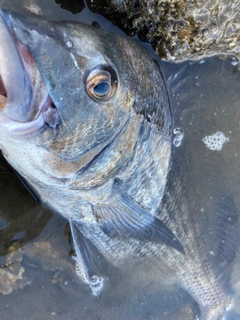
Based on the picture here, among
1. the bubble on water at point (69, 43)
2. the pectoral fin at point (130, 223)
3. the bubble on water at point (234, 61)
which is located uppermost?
the bubble on water at point (234, 61)

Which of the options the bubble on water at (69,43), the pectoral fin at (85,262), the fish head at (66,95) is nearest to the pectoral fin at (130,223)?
the pectoral fin at (85,262)

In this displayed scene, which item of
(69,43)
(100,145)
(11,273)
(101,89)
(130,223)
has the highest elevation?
(69,43)

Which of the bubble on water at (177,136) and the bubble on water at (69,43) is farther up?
the bubble on water at (69,43)

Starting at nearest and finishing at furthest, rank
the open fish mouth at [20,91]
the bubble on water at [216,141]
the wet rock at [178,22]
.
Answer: the open fish mouth at [20,91], the wet rock at [178,22], the bubble on water at [216,141]

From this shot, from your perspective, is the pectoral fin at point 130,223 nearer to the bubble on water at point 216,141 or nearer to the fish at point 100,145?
the fish at point 100,145

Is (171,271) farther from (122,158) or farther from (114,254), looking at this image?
(122,158)

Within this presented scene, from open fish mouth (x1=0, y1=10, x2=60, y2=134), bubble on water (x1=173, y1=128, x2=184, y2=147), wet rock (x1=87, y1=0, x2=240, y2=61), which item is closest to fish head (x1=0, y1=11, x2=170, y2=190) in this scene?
open fish mouth (x1=0, y1=10, x2=60, y2=134)

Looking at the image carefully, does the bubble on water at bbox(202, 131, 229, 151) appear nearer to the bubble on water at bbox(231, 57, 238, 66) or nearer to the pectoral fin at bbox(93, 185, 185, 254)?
the bubble on water at bbox(231, 57, 238, 66)

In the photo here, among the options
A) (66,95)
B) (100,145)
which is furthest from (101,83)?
(100,145)

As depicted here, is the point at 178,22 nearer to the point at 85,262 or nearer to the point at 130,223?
the point at 130,223
